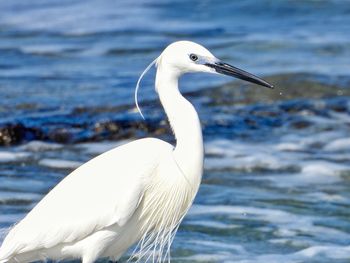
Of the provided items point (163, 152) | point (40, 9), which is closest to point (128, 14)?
point (40, 9)

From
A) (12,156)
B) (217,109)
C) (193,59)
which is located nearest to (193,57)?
(193,59)

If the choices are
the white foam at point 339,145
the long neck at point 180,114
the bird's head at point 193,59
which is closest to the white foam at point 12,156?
the white foam at point 339,145

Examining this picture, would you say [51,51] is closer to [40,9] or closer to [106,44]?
[106,44]

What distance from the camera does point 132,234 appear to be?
6.27m

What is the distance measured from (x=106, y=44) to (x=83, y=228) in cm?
964

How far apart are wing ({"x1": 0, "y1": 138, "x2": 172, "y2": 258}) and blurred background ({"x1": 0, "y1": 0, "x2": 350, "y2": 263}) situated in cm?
84

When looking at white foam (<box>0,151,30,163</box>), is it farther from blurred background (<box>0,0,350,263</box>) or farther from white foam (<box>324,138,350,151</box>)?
white foam (<box>324,138,350,151</box>)

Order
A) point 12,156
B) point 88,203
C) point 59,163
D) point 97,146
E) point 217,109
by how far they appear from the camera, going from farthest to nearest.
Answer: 1. point 217,109
2. point 97,146
3. point 12,156
4. point 59,163
5. point 88,203

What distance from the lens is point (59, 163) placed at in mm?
9547

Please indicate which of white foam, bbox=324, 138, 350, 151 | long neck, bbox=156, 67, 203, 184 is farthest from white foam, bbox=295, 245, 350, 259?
white foam, bbox=324, 138, 350, 151

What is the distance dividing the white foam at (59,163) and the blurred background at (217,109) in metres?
0.02

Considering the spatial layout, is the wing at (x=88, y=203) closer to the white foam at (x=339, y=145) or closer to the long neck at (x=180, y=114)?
the long neck at (x=180, y=114)

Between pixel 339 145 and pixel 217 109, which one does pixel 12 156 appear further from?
pixel 339 145

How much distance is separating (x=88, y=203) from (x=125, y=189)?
23cm
